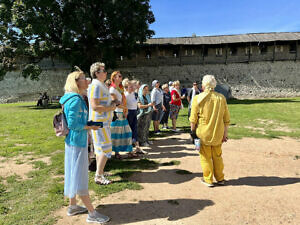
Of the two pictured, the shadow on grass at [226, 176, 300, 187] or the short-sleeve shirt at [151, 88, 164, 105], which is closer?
the shadow on grass at [226, 176, 300, 187]

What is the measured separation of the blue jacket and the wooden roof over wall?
23.8 metres

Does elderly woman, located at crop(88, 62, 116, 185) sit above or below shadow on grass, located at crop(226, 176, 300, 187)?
above

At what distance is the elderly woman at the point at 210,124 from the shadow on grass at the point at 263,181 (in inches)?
13.3

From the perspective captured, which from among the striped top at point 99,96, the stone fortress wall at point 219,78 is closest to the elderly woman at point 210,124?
the striped top at point 99,96

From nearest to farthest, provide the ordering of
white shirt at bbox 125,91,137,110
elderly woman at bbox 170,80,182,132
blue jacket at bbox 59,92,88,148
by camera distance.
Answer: blue jacket at bbox 59,92,88,148, white shirt at bbox 125,91,137,110, elderly woman at bbox 170,80,182,132

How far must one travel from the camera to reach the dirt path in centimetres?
262

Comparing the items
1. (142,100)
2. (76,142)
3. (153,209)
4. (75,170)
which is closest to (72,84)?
(76,142)

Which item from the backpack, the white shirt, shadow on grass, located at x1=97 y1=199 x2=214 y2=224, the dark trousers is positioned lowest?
shadow on grass, located at x1=97 y1=199 x2=214 y2=224

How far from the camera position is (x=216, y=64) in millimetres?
26312

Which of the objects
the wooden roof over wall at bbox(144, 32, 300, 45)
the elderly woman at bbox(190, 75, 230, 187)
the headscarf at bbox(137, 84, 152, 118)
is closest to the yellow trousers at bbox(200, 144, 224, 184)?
the elderly woman at bbox(190, 75, 230, 187)

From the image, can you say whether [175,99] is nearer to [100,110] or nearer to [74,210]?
[100,110]

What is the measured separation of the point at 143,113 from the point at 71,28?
13.5 meters

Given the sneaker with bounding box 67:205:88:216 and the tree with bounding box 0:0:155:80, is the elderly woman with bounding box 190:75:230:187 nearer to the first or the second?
the sneaker with bounding box 67:205:88:216

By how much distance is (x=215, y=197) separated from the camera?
3104 millimetres
